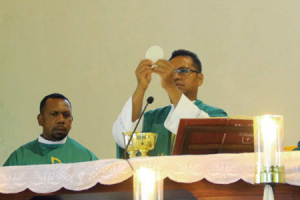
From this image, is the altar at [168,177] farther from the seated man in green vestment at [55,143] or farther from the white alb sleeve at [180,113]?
the seated man in green vestment at [55,143]

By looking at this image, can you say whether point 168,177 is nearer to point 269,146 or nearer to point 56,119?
point 269,146

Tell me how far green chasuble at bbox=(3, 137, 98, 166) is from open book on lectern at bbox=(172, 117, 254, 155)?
2.22m

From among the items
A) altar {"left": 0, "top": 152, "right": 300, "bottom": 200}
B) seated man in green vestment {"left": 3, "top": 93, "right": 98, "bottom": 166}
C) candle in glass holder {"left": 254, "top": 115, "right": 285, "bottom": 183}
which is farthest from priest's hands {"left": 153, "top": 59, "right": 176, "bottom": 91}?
candle in glass holder {"left": 254, "top": 115, "right": 285, "bottom": 183}

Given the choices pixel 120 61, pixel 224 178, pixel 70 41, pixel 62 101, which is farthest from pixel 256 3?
pixel 224 178

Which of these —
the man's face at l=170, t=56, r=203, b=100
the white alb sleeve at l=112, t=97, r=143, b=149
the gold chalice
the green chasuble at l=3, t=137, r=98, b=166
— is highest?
the man's face at l=170, t=56, r=203, b=100

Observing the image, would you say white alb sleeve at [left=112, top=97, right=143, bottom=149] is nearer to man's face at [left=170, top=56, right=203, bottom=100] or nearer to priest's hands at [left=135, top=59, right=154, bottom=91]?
priest's hands at [left=135, top=59, right=154, bottom=91]

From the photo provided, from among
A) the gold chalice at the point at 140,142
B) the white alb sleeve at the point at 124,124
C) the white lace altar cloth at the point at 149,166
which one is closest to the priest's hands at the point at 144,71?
the white alb sleeve at the point at 124,124

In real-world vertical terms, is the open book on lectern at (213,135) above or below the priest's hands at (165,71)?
below

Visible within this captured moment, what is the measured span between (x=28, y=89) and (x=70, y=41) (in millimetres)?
730

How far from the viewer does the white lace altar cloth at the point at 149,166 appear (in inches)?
99.7

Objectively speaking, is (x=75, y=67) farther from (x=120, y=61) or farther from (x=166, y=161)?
(x=166, y=161)

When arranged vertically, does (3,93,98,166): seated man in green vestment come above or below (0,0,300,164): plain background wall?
below

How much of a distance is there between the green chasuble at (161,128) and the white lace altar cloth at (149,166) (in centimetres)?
132

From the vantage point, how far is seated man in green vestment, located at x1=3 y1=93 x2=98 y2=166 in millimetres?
4992
